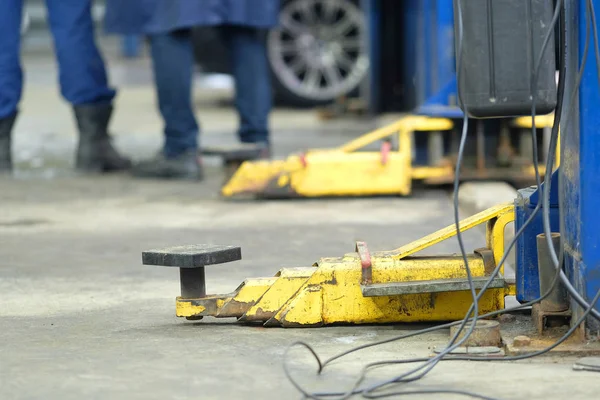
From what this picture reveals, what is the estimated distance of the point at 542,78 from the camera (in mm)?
2549

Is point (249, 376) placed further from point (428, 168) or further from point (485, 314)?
point (428, 168)

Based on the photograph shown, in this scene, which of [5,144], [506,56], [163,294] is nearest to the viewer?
[506,56]

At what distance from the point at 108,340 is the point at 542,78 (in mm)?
1153

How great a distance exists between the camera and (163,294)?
3357 mm

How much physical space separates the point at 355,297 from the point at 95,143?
12.3ft

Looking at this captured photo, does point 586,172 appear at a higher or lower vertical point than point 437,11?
lower

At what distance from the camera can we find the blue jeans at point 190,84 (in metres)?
5.82

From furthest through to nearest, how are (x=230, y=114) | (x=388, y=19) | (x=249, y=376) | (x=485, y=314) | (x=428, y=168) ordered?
(x=230, y=114), (x=388, y=19), (x=428, y=168), (x=485, y=314), (x=249, y=376)

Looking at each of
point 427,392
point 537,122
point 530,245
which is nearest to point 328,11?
point 537,122

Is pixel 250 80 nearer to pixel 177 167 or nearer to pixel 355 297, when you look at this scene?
pixel 177 167

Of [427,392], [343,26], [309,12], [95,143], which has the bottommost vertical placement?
[427,392]

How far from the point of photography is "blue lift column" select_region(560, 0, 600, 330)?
253 cm

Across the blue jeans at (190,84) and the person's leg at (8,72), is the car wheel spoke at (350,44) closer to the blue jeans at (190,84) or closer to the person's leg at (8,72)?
the blue jeans at (190,84)

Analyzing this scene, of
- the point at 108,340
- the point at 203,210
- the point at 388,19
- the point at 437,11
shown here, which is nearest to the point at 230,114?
the point at 388,19
